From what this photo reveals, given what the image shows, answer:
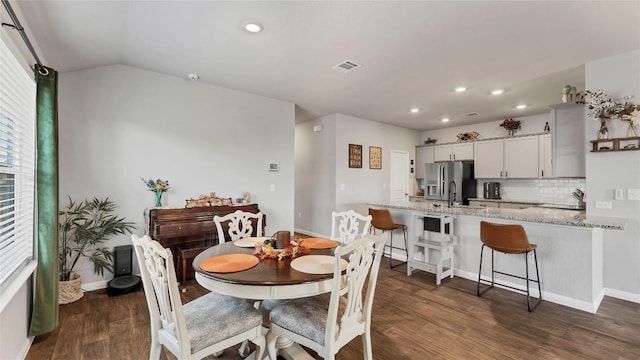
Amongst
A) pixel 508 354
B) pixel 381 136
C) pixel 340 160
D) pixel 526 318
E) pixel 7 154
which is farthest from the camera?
pixel 381 136

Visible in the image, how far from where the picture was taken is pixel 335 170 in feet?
18.3

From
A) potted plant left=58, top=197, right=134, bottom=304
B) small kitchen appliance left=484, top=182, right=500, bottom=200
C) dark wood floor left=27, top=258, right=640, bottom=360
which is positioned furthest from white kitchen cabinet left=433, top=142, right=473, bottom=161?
potted plant left=58, top=197, right=134, bottom=304

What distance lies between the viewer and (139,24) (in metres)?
2.43

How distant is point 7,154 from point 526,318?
14.1 feet

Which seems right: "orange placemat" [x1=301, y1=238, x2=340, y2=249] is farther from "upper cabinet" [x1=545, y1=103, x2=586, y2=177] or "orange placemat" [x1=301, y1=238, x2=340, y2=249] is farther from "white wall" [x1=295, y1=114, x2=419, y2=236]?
"upper cabinet" [x1=545, y1=103, x2=586, y2=177]

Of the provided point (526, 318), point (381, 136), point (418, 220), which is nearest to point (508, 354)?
point (526, 318)

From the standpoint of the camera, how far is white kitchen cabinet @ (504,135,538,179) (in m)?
5.25

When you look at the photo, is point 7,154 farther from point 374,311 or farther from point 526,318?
point 526,318

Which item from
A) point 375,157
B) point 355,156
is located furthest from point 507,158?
point 355,156

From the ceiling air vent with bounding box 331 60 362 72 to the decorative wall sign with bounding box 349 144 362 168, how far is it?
2524mm

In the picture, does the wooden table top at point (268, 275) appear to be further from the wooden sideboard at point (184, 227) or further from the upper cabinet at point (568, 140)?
the upper cabinet at point (568, 140)

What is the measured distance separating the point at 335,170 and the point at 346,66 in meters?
2.54

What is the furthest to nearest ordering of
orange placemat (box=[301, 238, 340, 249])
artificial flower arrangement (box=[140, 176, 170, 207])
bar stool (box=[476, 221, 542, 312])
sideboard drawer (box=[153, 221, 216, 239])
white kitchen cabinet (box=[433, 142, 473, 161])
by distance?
1. white kitchen cabinet (box=[433, 142, 473, 161])
2. artificial flower arrangement (box=[140, 176, 170, 207])
3. sideboard drawer (box=[153, 221, 216, 239])
4. bar stool (box=[476, 221, 542, 312])
5. orange placemat (box=[301, 238, 340, 249])

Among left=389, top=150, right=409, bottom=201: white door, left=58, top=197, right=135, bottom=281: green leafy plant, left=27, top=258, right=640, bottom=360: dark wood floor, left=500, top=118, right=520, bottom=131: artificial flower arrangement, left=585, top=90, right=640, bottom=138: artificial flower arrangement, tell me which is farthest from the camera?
left=389, top=150, right=409, bottom=201: white door
